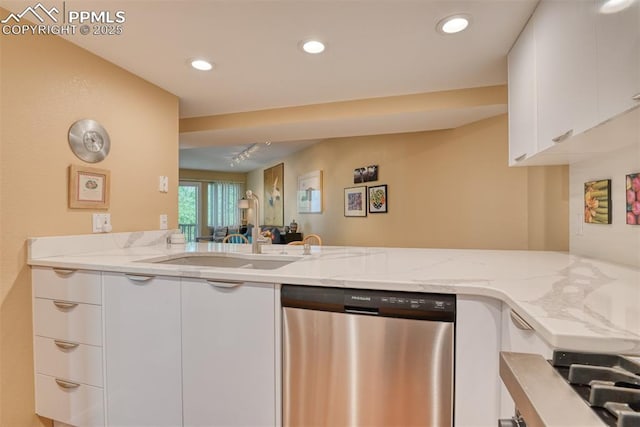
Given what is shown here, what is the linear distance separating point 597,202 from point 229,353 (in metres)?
1.99

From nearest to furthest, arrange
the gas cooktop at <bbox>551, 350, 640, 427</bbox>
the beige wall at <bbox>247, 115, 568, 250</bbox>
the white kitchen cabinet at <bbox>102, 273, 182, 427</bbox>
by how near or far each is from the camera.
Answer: the gas cooktop at <bbox>551, 350, 640, 427</bbox> < the white kitchen cabinet at <bbox>102, 273, 182, 427</bbox> < the beige wall at <bbox>247, 115, 568, 250</bbox>

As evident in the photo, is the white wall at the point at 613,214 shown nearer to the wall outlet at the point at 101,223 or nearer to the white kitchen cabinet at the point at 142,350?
the white kitchen cabinet at the point at 142,350

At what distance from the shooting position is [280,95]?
2.53 metres

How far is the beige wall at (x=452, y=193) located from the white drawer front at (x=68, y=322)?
9.81 ft

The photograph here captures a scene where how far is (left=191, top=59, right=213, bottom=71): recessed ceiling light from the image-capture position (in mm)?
1983

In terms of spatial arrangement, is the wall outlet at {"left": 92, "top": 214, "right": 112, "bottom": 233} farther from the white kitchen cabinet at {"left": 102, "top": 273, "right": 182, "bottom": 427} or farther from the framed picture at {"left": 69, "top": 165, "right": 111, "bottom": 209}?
the white kitchen cabinet at {"left": 102, "top": 273, "right": 182, "bottom": 427}

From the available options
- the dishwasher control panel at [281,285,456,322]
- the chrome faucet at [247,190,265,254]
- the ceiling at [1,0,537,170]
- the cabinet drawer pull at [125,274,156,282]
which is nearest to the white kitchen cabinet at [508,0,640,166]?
the ceiling at [1,0,537,170]

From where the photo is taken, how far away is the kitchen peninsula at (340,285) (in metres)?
0.83

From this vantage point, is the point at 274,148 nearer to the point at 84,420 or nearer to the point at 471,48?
the point at 471,48

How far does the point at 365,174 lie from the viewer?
4258 millimetres

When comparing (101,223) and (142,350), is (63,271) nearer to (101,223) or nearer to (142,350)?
(101,223)

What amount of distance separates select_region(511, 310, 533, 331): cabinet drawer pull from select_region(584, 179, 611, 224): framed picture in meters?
1.04

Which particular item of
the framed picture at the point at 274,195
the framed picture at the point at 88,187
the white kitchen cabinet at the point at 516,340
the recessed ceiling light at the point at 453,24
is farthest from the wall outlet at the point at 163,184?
the framed picture at the point at 274,195

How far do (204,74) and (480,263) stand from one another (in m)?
2.18
